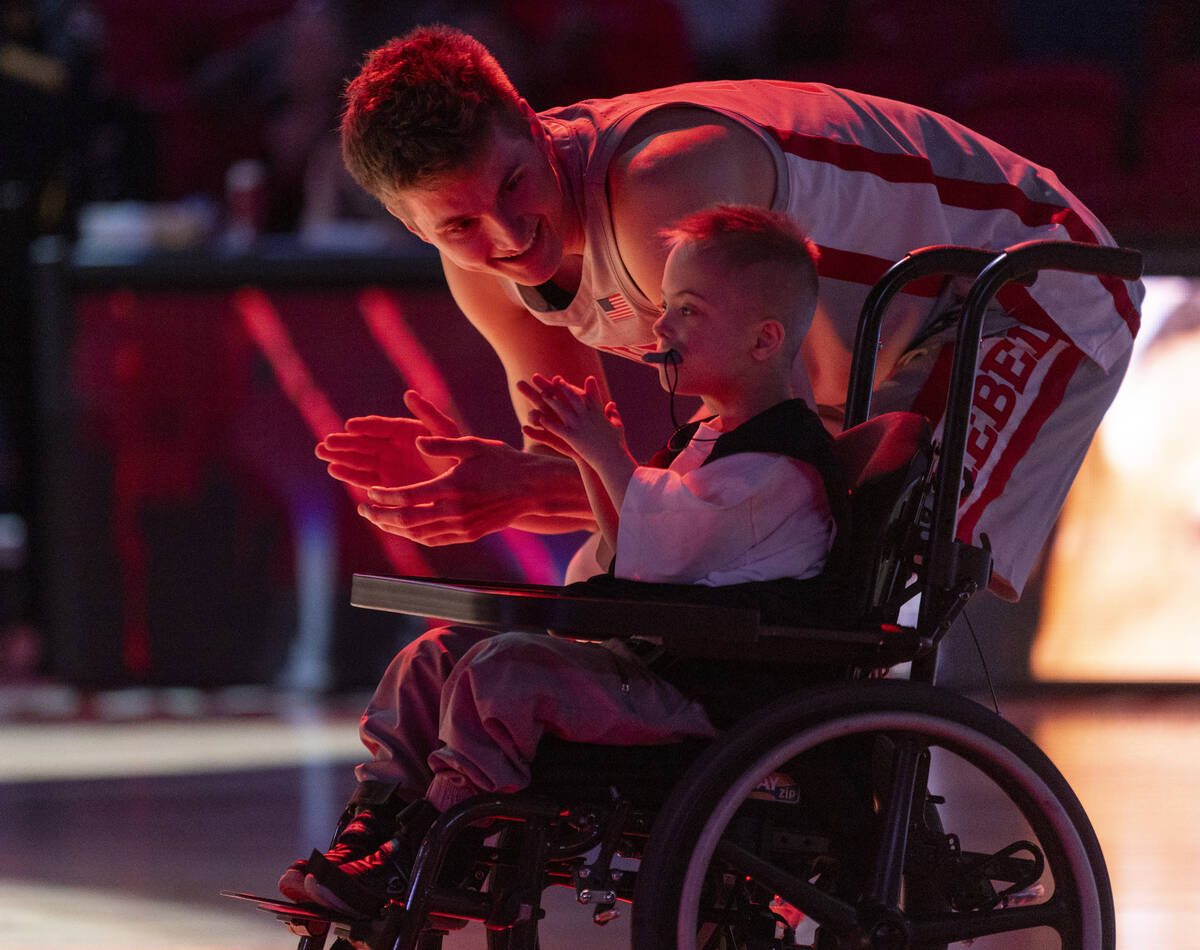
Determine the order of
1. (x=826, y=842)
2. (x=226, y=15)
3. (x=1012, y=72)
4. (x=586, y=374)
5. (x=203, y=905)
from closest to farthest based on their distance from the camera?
(x=826, y=842)
(x=586, y=374)
(x=203, y=905)
(x=1012, y=72)
(x=226, y=15)

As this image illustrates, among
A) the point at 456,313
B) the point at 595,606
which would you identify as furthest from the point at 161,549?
the point at 595,606

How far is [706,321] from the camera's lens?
145 centimetres

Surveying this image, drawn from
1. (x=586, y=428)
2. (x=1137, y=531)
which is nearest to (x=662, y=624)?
(x=586, y=428)

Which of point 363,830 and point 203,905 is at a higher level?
point 363,830

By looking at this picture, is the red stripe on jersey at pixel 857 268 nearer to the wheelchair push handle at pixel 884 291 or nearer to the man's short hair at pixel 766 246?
the wheelchair push handle at pixel 884 291

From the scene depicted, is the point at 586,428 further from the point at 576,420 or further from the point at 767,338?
the point at 767,338

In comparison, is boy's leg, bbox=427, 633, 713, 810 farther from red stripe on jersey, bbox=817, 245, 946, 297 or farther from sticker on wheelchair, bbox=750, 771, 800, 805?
red stripe on jersey, bbox=817, 245, 946, 297

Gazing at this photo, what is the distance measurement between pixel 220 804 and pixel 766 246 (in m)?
1.92

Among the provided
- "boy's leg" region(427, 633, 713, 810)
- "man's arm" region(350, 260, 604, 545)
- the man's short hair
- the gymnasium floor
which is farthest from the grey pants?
the gymnasium floor

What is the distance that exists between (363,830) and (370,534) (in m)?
2.40

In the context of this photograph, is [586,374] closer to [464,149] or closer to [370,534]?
[464,149]

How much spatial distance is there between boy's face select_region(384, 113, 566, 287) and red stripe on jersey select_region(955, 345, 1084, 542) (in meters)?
0.52

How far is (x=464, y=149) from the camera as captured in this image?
1544 mm

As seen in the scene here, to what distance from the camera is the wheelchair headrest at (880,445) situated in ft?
4.72
